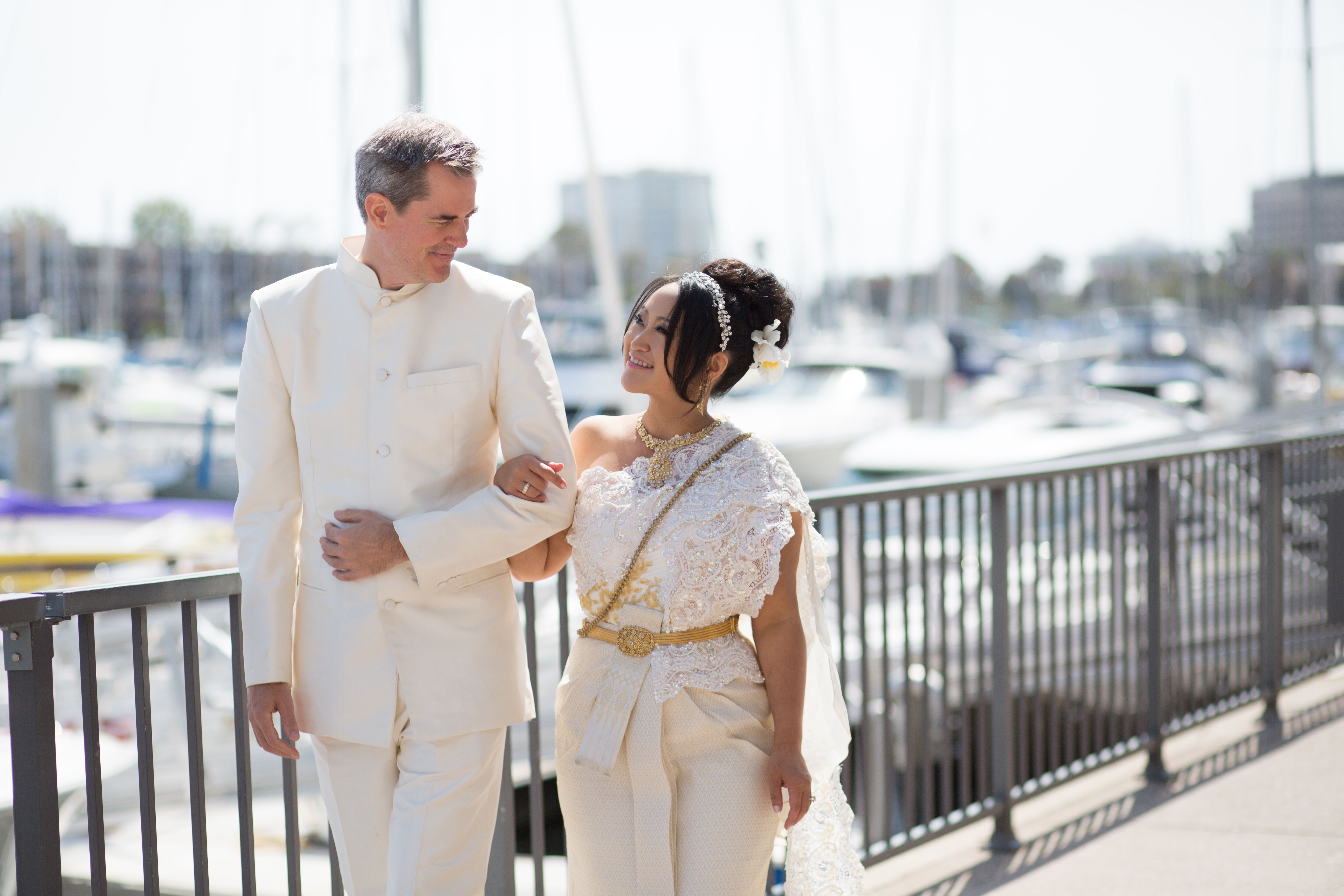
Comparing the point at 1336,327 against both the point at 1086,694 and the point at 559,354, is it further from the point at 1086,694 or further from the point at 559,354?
the point at 1086,694

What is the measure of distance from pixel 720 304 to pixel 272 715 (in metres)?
1.13

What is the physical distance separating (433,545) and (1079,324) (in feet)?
226

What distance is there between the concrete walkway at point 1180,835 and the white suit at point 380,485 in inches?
88.2

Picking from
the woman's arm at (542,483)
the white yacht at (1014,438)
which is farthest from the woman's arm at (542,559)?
the white yacht at (1014,438)

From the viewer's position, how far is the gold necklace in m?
2.40

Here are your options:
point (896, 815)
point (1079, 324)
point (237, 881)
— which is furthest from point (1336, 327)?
point (237, 881)

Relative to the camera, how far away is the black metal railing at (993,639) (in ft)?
7.47

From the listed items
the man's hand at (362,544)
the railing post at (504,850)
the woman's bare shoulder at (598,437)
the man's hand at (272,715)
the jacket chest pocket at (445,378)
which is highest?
the jacket chest pocket at (445,378)

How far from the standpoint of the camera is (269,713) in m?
2.18

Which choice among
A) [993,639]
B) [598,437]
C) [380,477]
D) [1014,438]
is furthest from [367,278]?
[1014,438]

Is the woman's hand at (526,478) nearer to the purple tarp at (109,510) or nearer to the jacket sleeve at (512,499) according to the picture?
the jacket sleeve at (512,499)

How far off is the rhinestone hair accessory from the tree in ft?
136

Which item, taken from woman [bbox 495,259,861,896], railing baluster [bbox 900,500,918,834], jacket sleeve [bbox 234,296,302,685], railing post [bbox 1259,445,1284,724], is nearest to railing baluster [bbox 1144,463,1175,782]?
railing post [bbox 1259,445,1284,724]

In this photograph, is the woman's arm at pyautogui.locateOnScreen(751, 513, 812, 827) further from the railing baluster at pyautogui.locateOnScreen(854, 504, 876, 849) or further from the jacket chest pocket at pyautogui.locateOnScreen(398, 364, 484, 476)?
the railing baluster at pyautogui.locateOnScreen(854, 504, 876, 849)
